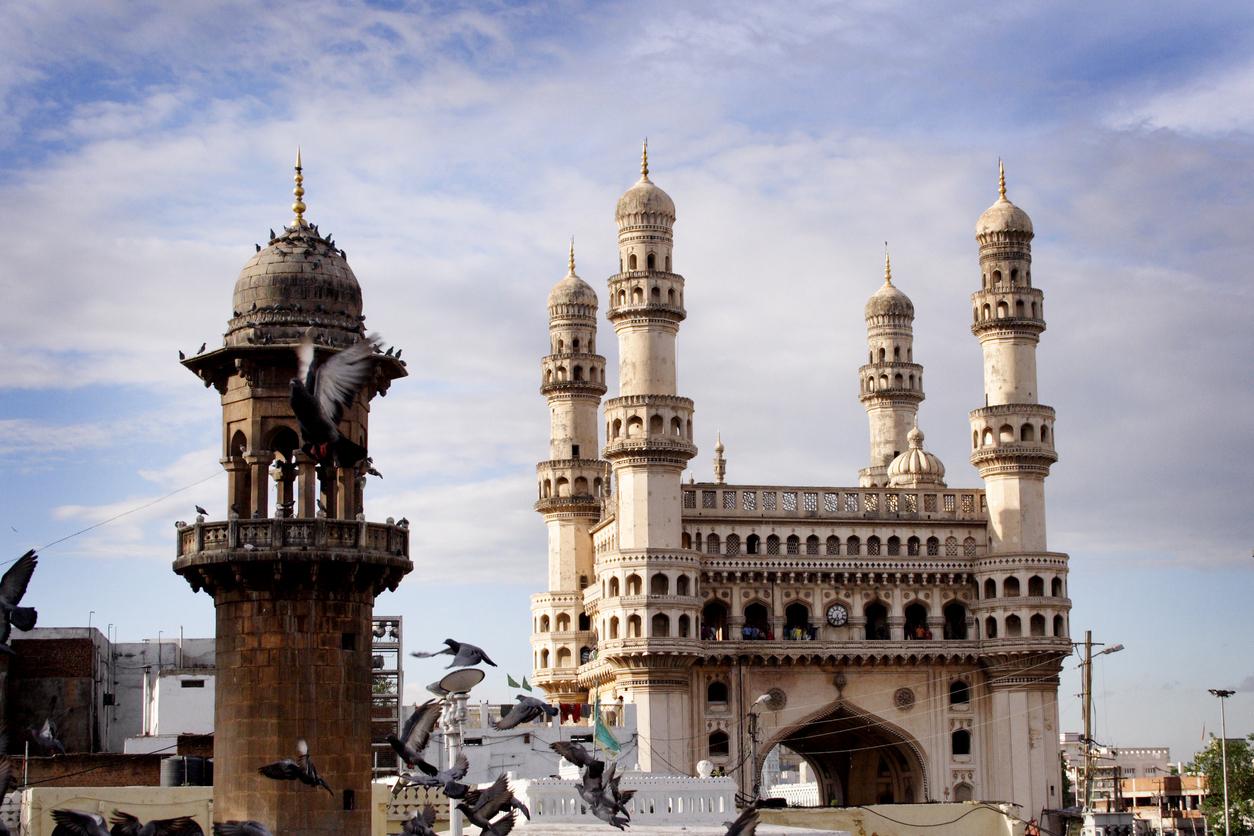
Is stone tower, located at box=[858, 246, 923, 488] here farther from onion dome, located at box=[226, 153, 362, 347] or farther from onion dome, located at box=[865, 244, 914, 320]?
onion dome, located at box=[226, 153, 362, 347]

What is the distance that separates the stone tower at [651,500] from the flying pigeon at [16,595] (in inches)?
1478

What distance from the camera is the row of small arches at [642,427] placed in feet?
216

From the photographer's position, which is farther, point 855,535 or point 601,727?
point 855,535

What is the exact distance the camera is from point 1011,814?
63250mm

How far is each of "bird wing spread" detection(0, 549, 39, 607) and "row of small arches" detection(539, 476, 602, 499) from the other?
47209mm

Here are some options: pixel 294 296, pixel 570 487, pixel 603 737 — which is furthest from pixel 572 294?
pixel 294 296

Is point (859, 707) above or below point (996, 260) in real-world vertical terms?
below

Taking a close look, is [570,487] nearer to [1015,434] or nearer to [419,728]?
[1015,434]

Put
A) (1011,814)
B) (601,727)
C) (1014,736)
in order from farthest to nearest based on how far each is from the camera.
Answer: (1014,736), (1011,814), (601,727)

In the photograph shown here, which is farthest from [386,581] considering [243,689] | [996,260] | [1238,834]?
[1238,834]

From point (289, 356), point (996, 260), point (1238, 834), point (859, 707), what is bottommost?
point (1238, 834)

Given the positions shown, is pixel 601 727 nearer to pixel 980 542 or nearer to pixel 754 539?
pixel 754 539

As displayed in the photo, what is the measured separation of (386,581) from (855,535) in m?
39.3

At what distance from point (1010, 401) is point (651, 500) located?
1336cm
